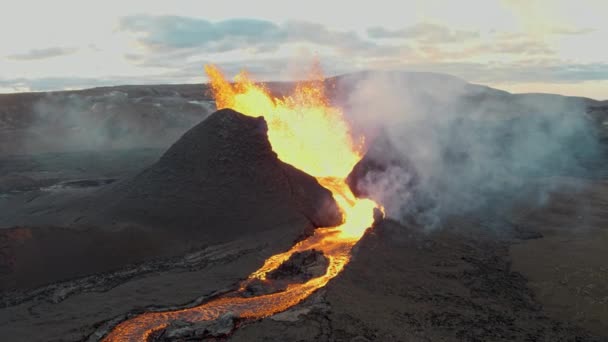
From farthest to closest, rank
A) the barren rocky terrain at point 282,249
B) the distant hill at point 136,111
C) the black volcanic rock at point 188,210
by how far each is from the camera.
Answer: the distant hill at point 136,111 → the black volcanic rock at point 188,210 → the barren rocky terrain at point 282,249

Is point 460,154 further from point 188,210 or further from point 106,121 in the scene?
point 106,121

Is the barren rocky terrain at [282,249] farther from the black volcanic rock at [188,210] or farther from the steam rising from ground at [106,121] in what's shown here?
the steam rising from ground at [106,121]

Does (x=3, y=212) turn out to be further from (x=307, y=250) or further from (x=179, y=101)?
(x=179, y=101)

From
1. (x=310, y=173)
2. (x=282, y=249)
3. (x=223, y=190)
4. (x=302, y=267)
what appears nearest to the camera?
(x=302, y=267)

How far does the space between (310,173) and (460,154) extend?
9.01 metres

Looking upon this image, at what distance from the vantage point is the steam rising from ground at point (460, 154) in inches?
792

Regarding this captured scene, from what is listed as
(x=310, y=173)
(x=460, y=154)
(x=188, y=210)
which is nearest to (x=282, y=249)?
(x=188, y=210)

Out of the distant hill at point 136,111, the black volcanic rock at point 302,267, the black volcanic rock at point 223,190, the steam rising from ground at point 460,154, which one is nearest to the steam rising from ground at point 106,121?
the distant hill at point 136,111

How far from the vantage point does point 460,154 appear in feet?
84.6

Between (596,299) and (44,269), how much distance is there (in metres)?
15.1

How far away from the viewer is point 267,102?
24438 mm

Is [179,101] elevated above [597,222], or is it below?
above

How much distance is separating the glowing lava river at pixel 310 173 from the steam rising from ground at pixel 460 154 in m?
1.51

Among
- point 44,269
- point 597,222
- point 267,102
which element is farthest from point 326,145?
point 44,269
